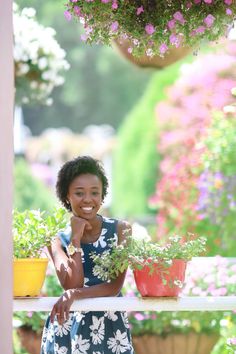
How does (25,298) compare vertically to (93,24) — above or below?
below

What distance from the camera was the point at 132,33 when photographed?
123 inches


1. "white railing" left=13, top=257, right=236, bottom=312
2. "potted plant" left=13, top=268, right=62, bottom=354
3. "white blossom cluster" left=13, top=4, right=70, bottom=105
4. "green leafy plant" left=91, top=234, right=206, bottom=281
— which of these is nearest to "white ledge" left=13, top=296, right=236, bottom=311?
"white railing" left=13, top=257, right=236, bottom=312

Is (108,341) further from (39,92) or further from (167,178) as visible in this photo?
(167,178)

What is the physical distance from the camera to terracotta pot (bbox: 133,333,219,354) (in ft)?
15.9

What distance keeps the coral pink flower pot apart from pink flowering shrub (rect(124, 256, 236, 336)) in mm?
1631

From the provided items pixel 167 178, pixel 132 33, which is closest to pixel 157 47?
pixel 132 33

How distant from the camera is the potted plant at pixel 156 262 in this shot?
10.4 feet

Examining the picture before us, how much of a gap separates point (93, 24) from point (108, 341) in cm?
112

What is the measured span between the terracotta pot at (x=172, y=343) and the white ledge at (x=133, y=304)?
68.9 inches

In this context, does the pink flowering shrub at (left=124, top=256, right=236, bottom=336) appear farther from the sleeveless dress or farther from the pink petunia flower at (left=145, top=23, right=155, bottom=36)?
the pink petunia flower at (left=145, top=23, right=155, bottom=36)

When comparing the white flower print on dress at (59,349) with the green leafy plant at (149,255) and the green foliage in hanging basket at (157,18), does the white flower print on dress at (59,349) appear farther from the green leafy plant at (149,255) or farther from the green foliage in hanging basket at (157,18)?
the green foliage in hanging basket at (157,18)

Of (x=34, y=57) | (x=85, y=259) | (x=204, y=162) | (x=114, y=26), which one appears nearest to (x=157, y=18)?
(x=114, y=26)

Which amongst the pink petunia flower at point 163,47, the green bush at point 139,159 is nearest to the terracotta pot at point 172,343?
the pink petunia flower at point 163,47

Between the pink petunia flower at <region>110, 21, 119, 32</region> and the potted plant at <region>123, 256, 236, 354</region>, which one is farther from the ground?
the pink petunia flower at <region>110, 21, 119, 32</region>
